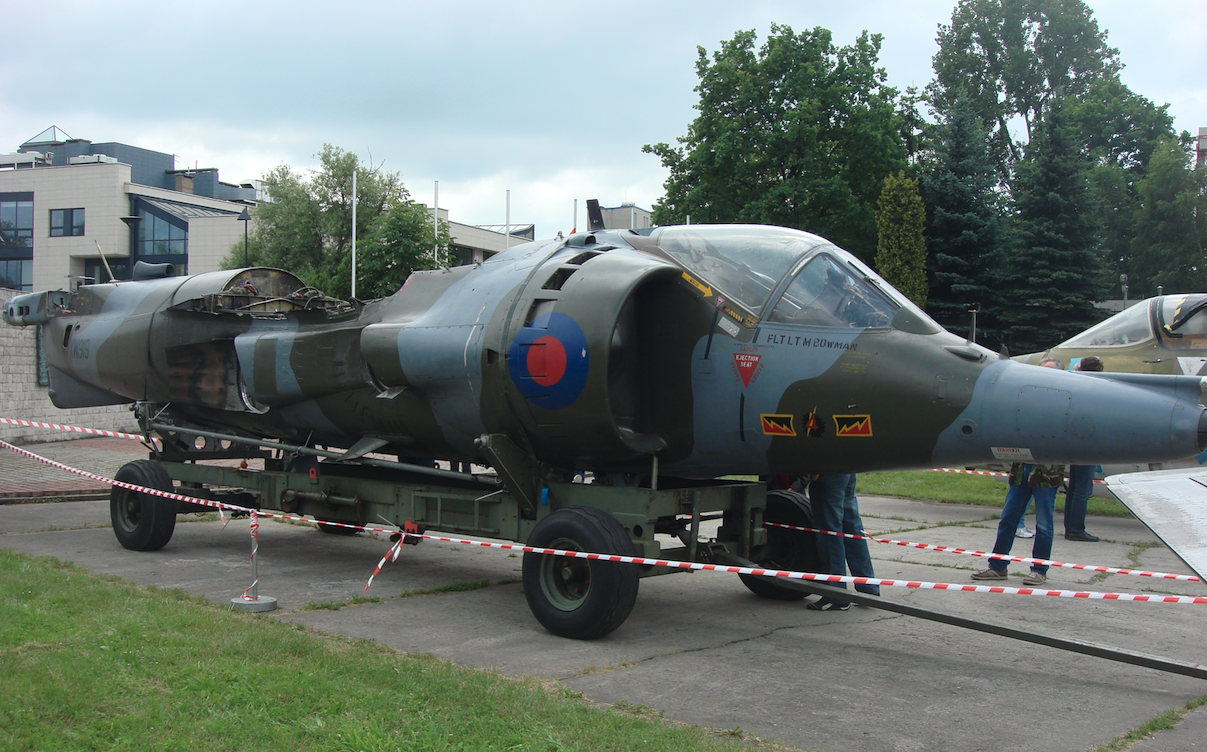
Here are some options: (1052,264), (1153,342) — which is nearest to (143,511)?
(1153,342)

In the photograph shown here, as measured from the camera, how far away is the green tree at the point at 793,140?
1266 inches

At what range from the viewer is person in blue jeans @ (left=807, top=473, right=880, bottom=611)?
7246mm

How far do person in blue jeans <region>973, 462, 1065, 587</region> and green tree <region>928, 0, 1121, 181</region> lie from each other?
54.7 m

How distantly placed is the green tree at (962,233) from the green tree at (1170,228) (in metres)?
19.1

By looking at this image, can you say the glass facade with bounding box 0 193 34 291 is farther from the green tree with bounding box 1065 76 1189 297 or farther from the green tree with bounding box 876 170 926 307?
→ the green tree with bounding box 1065 76 1189 297

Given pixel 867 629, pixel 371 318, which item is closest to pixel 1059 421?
pixel 867 629

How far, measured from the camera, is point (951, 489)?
48.3ft

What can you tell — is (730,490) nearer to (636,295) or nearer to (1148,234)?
(636,295)

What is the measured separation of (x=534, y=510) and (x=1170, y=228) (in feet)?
157

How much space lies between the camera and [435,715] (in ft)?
14.4

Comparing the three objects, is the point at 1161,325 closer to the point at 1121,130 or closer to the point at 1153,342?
the point at 1153,342

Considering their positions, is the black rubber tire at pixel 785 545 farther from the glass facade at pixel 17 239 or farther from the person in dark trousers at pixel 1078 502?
the glass facade at pixel 17 239

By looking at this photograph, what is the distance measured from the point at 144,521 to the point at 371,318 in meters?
3.40

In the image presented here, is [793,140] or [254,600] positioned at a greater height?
[793,140]
